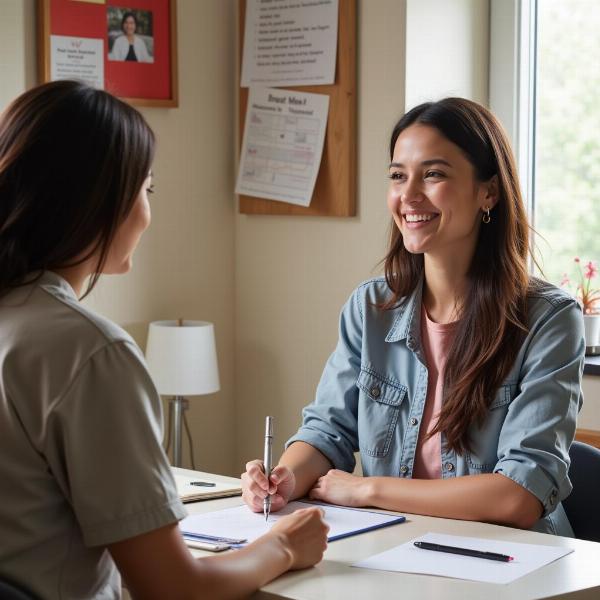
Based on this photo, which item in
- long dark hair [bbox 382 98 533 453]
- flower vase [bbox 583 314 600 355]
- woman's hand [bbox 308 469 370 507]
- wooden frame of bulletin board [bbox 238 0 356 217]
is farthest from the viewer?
wooden frame of bulletin board [bbox 238 0 356 217]

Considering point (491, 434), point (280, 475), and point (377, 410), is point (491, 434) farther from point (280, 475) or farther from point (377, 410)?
point (280, 475)

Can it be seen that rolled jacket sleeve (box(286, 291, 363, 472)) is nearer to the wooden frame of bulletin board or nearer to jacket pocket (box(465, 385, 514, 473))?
jacket pocket (box(465, 385, 514, 473))

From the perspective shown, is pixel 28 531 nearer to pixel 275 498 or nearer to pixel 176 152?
pixel 275 498

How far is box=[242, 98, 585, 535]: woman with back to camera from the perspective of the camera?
1.92 metres

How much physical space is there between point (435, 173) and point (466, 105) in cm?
16

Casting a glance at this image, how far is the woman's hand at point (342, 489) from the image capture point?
1950mm

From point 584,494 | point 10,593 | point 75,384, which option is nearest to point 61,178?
point 75,384

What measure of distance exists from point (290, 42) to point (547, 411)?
1902 millimetres

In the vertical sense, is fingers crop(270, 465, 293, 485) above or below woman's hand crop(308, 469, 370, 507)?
above

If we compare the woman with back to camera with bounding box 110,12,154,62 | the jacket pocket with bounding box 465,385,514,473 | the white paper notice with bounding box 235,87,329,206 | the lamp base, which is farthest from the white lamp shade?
the jacket pocket with bounding box 465,385,514,473

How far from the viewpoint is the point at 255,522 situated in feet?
5.93

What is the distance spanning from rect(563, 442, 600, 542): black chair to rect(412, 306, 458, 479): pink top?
0.85 ft

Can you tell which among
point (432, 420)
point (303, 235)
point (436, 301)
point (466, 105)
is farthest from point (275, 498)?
point (303, 235)

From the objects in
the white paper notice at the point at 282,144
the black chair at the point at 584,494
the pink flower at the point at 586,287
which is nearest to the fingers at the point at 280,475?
the black chair at the point at 584,494
